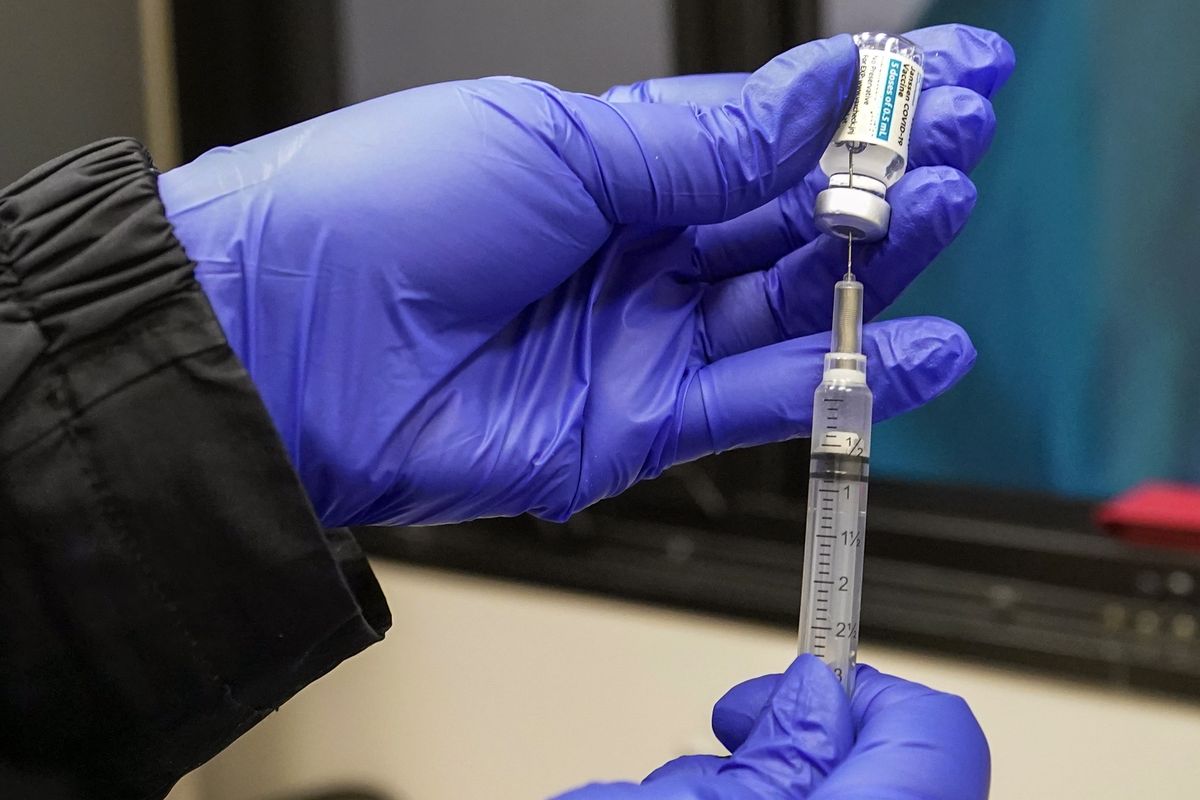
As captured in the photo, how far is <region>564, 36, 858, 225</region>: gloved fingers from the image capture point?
0.75m

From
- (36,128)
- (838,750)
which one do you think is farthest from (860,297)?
(36,128)

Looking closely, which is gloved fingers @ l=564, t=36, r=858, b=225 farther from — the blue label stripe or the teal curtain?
the teal curtain

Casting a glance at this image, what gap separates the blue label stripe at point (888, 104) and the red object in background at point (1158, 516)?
688 millimetres

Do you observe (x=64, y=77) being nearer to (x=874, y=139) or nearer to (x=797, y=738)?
(x=874, y=139)

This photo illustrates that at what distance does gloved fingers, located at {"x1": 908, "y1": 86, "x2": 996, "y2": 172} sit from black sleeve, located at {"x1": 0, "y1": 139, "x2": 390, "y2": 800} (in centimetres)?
51

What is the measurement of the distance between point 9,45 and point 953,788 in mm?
1674

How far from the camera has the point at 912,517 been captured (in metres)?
1.35

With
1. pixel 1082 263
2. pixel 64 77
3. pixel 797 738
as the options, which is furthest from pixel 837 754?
pixel 64 77

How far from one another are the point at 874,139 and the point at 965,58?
0.14 metres

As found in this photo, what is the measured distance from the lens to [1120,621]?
1155 millimetres

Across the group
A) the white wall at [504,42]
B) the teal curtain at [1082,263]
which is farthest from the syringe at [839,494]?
the white wall at [504,42]

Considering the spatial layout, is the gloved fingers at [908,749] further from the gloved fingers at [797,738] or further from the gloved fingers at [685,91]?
the gloved fingers at [685,91]

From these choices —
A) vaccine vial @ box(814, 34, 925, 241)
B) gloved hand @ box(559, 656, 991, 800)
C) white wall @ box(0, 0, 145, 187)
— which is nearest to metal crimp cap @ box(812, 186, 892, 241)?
vaccine vial @ box(814, 34, 925, 241)

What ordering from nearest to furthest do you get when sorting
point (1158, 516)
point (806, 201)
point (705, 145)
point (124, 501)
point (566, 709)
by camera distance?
point (124, 501) → point (705, 145) → point (806, 201) → point (1158, 516) → point (566, 709)
